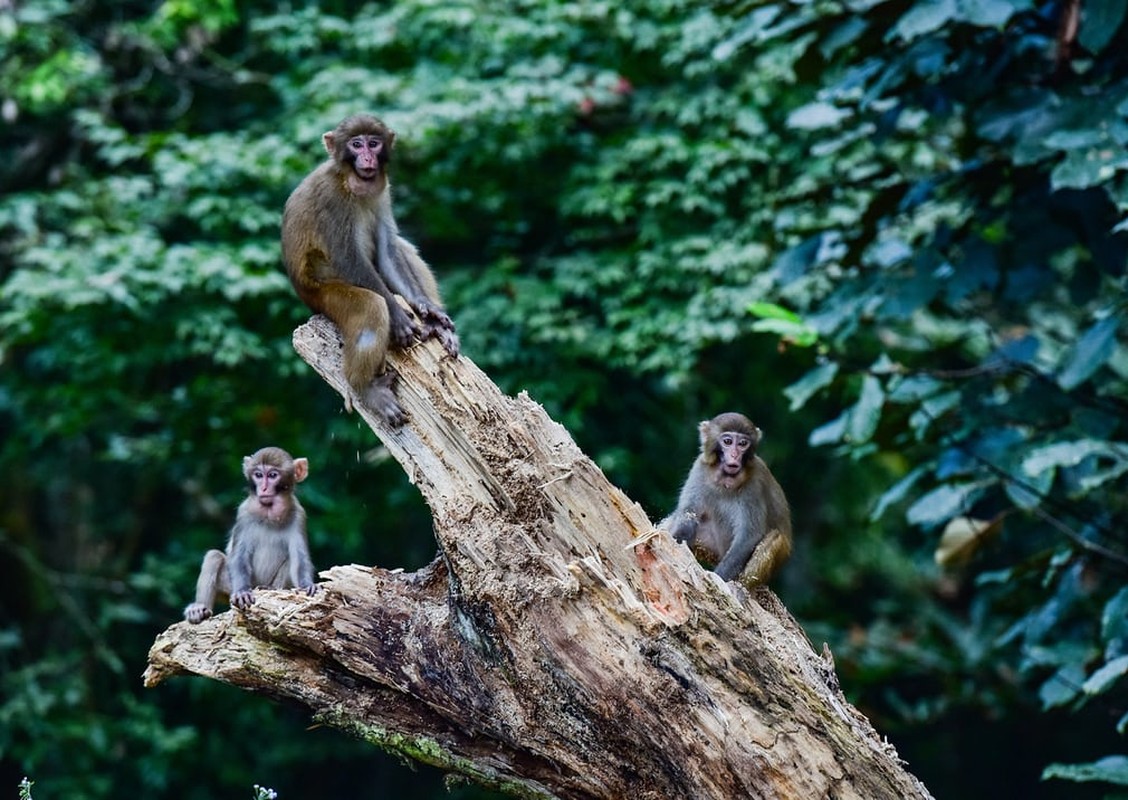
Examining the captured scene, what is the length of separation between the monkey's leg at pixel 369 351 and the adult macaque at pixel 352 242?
10mm

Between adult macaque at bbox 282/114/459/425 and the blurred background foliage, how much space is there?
1.86m

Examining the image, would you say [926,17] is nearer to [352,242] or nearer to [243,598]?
[352,242]

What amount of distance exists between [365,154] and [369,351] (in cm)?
127

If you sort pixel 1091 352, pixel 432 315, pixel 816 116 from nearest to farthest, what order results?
pixel 432 315, pixel 1091 352, pixel 816 116

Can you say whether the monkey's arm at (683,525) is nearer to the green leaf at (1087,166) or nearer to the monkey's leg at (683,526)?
the monkey's leg at (683,526)

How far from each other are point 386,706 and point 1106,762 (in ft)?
11.8

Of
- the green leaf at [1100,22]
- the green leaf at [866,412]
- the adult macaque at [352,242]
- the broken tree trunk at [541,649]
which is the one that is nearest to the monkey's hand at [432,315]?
the adult macaque at [352,242]

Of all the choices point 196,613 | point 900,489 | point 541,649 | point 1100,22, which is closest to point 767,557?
point 900,489

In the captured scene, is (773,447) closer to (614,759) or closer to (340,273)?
(340,273)

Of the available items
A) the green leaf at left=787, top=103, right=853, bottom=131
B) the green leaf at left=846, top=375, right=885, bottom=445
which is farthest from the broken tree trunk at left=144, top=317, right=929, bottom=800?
the green leaf at left=787, top=103, right=853, bottom=131

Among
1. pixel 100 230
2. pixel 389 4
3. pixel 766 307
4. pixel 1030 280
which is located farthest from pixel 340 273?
pixel 389 4

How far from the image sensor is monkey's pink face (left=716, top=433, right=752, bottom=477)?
705 centimetres

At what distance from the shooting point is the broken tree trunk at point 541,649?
5.12 meters

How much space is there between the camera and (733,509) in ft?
23.7
